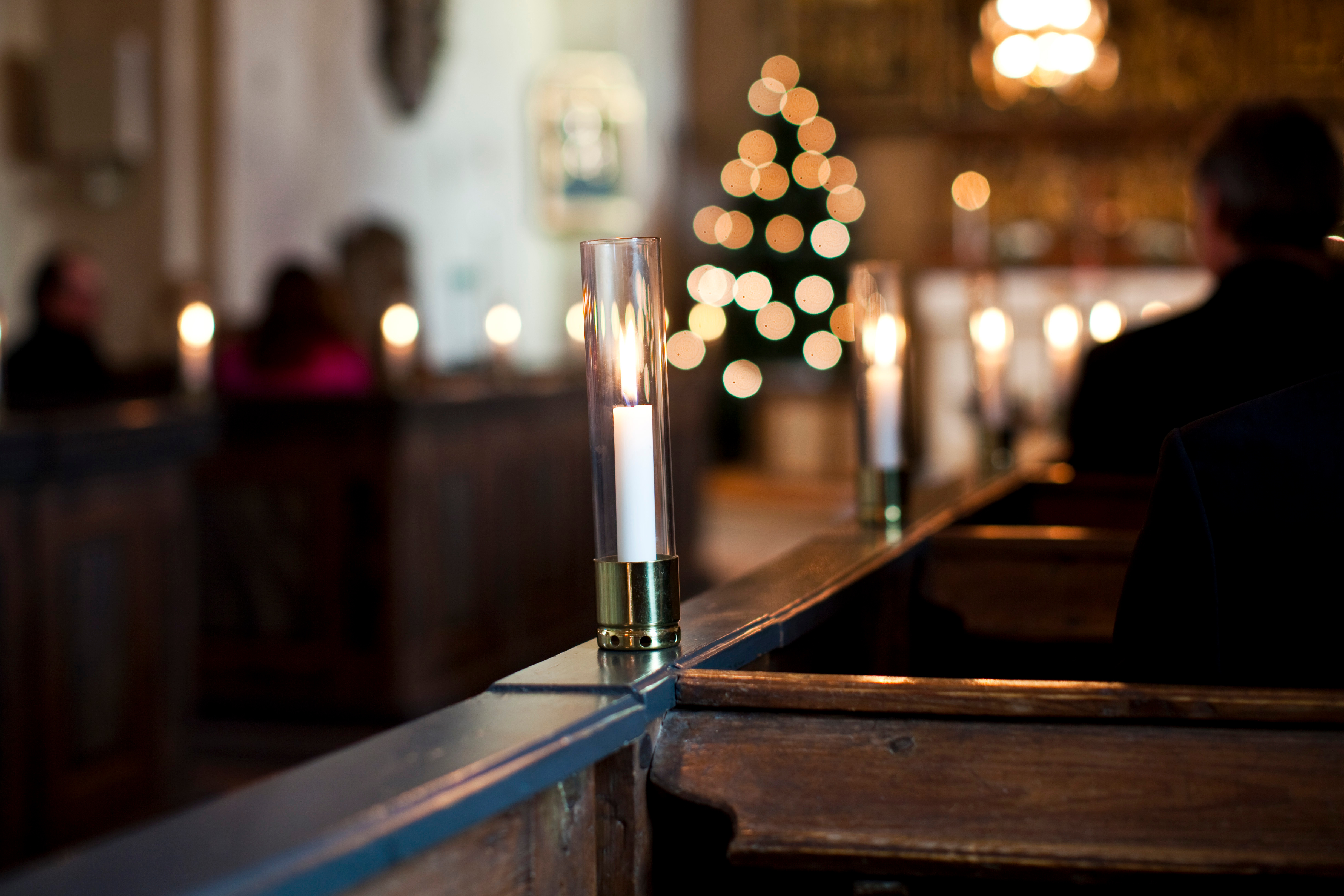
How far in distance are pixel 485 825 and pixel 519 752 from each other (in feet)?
0.17

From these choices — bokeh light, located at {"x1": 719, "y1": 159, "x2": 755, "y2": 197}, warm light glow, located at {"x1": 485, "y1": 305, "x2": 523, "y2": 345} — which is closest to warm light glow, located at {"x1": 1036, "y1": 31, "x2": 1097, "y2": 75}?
warm light glow, located at {"x1": 485, "y1": 305, "x2": 523, "y2": 345}

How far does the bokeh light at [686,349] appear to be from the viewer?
11.0m

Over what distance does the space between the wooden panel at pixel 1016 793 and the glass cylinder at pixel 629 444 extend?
0.14m

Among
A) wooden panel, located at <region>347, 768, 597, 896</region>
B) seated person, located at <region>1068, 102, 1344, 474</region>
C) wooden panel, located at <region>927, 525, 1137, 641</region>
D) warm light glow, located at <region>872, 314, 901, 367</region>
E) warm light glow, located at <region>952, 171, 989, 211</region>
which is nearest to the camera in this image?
wooden panel, located at <region>347, 768, 597, 896</region>

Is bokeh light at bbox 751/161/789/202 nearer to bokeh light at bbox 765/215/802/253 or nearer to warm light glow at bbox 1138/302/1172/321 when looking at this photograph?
bokeh light at bbox 765/215/802/253

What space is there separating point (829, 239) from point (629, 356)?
981 cm

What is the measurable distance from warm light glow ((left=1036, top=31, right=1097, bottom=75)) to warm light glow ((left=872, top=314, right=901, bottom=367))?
497cm

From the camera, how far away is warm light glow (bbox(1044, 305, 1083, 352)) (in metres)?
4.49

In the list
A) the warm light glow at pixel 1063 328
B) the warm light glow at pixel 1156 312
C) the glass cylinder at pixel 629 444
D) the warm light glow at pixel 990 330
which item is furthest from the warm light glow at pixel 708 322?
the glass cylinder at pixel 629 444

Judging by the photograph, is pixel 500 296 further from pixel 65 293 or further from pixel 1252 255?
pixel 1252 255

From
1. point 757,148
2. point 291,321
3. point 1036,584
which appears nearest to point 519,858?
point 1036,584

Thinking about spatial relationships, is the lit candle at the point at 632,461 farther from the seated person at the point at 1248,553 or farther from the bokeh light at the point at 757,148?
the bokeh light at the point at 757,148

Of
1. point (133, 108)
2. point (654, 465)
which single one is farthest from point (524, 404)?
point (654, 465)

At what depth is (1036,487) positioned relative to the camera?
2.80m
